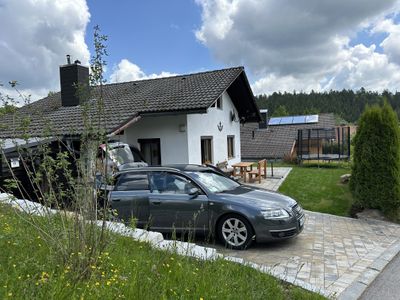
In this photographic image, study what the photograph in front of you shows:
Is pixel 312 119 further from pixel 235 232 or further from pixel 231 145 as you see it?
pixel 235 232

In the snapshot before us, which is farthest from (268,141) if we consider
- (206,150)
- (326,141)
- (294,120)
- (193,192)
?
(193,192)

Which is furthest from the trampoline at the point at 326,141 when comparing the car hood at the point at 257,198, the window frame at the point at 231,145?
the car hood at the point at 257,198

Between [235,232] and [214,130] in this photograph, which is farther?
[214,130]

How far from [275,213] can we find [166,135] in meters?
7.53

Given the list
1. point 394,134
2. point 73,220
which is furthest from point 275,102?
point 73,220

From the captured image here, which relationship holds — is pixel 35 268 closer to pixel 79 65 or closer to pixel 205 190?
pixel 205 190

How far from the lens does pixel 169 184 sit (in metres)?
6.78

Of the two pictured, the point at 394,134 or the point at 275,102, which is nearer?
the point at 394,134

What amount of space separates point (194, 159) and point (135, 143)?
232cm

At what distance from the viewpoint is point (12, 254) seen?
3.68 metres

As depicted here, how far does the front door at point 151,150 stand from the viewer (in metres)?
13.2

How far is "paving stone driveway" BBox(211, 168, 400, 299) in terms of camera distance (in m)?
4.65

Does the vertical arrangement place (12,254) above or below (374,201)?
above

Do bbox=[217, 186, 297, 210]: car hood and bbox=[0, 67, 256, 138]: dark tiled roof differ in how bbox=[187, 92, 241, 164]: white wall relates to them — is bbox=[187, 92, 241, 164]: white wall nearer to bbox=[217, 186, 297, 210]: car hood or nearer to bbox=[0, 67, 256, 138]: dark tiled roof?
bbox=[0, 67, 256, 138]: dark tiled roof
